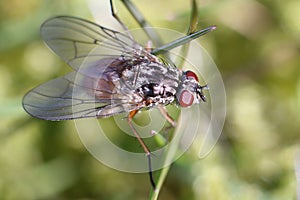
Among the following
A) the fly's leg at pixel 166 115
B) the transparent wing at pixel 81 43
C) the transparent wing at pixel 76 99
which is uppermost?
the transparent wing at pixel 81 43

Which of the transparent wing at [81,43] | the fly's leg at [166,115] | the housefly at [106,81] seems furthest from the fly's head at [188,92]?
the transparent wing at [81,43]

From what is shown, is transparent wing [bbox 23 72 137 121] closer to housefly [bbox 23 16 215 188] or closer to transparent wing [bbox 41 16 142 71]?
housefly [bbox 23 16 215 188]

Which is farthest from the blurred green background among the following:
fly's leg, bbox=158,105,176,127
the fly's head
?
the fly's head

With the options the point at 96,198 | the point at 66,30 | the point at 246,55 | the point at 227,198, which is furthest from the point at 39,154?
the point at 246,55

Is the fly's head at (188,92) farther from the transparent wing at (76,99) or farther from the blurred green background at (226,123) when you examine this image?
the blurred green background at (226,123)

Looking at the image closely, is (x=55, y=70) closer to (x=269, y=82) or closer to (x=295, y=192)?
(x=269, y=82)

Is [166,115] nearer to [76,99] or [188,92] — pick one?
[188,92]

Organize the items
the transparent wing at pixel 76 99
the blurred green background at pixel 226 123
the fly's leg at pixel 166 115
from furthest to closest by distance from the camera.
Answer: the blurred green background at pixel 226 123, the fly's leg at pixel 166 115, the transparent wing at pixel 76 99

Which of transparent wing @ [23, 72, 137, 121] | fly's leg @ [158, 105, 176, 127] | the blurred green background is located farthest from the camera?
the blurred green background
